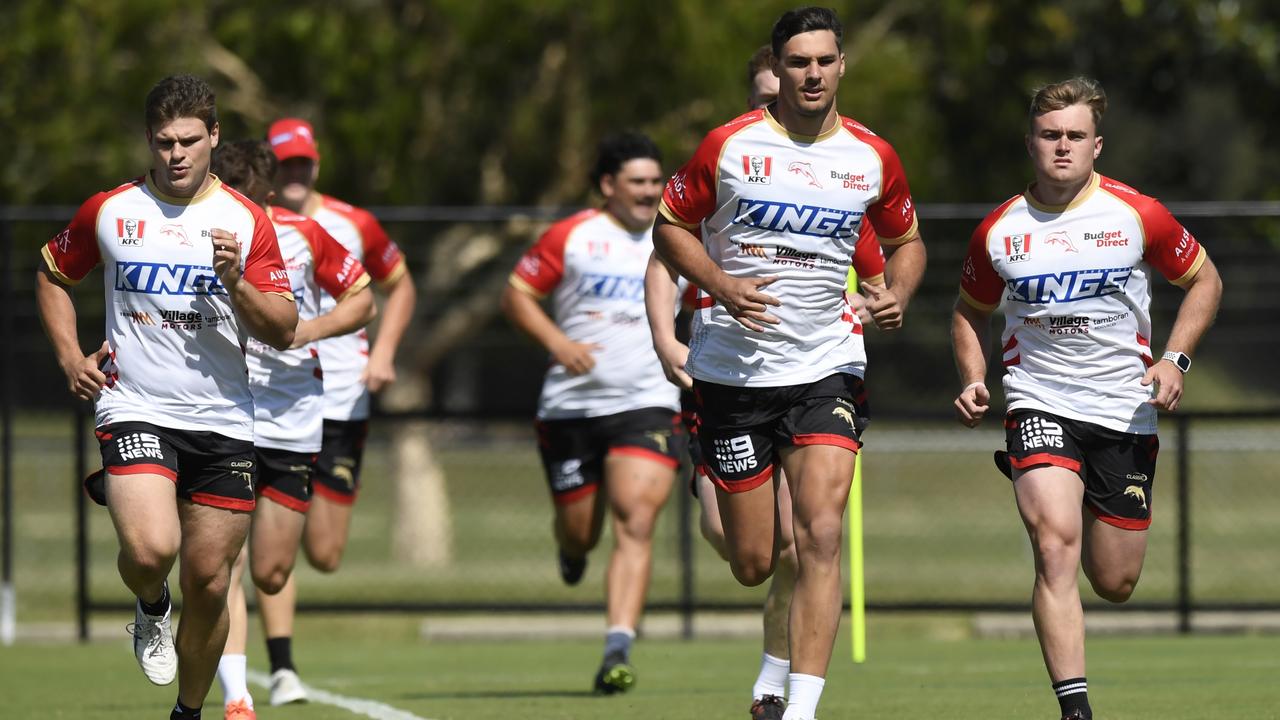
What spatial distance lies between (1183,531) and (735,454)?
6.36 meters

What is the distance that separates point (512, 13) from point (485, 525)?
16.1 ft

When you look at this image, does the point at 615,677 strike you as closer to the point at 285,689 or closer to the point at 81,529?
Result: the point at 285,689

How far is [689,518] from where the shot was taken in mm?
12633

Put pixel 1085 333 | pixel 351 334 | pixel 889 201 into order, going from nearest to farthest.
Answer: pixel 1085 333, pixel 889 201, pixel 351 334

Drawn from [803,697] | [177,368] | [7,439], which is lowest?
Answer: [803,697]

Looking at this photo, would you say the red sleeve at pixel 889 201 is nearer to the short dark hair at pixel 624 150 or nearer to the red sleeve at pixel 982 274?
the red sleeve at pixel 982 274

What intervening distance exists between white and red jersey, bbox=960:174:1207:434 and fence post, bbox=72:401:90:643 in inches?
289

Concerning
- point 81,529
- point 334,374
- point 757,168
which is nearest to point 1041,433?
point 757,168

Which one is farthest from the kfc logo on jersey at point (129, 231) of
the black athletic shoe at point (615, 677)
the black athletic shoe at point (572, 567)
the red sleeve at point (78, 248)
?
the black athletic shoe at point (572, 567)

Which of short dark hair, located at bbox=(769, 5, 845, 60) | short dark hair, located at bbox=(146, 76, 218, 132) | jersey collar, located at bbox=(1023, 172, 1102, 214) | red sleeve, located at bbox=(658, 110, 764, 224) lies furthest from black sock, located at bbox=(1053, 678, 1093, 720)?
short dark hair, located at bbox=(146, 76, 218, 132)

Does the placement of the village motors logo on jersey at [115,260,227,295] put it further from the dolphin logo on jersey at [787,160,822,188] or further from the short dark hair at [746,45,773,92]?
the short dark hair at [746,45,773,92]

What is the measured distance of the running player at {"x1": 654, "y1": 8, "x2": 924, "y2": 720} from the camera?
6.32 metres

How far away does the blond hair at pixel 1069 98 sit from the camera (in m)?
6.49

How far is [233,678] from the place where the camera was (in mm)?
7465
